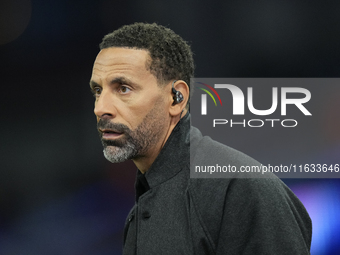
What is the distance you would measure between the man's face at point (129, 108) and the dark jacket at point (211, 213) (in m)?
0.13

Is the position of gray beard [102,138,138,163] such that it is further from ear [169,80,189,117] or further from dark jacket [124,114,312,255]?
ear [169,80,189,117]

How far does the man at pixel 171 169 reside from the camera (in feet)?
5.57

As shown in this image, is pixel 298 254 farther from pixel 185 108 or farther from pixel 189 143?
pixel 185 108

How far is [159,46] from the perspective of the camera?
223cm

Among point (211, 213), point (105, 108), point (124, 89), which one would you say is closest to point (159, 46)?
point (124, 89)

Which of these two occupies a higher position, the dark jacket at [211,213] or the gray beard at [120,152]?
the gray beard at [120,152]

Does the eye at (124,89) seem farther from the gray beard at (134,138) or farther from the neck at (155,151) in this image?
the neck at (155,151)

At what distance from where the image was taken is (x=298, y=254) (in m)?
1.65

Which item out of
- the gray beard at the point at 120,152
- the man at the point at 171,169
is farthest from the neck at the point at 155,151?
the gray beard at the point at 120,152

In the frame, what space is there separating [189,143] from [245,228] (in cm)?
61

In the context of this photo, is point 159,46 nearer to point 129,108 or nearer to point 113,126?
point 129,108

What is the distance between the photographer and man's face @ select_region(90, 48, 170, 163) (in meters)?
2.09

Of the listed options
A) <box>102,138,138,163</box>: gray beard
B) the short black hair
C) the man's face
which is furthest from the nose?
the short black hair

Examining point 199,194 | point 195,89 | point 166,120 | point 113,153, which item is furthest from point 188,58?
point 199,194
